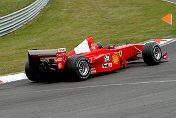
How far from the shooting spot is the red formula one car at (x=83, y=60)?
789cm

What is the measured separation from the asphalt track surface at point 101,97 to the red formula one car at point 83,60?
265 millimetres

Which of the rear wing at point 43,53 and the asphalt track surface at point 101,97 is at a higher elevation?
the rear wing at point 43,53

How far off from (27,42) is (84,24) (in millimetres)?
5325

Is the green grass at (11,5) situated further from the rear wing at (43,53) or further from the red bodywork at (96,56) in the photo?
the rear wing at (43,53)

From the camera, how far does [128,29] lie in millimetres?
19781

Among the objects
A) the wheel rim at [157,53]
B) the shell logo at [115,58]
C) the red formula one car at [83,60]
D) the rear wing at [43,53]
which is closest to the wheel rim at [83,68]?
the red formula one car at [83,60]

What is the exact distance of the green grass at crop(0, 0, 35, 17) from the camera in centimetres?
2611

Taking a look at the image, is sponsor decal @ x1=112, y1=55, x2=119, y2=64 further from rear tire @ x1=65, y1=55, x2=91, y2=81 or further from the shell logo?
rear tire @ x1=65, y1=55, x2=91, y2=81

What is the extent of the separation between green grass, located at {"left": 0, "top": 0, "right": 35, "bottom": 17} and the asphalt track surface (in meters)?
18.4

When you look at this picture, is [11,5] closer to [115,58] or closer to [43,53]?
[115,58]

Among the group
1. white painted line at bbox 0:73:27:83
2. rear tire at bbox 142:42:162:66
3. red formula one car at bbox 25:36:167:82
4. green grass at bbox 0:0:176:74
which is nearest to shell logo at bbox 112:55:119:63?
red formula one car at bbox 25:36:167:82

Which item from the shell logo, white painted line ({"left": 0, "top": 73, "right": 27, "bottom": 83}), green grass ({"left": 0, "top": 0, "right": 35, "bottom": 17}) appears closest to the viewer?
the shell logo

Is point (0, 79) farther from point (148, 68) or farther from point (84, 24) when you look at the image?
point (84, 24)

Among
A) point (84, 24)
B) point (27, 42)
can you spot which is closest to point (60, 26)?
point (84, 24)
